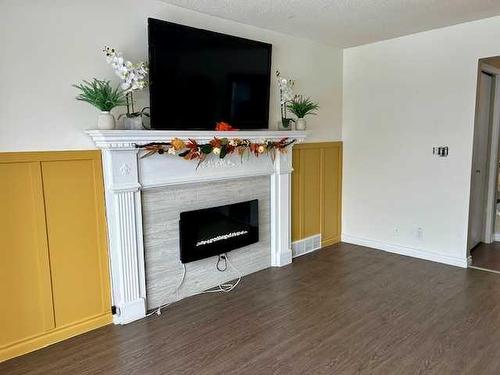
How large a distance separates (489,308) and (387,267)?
3.69 ft

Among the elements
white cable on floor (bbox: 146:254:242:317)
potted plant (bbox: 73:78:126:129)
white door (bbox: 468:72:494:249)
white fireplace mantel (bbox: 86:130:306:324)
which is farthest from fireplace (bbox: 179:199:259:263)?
white door (bbox: 468:72:494:249)

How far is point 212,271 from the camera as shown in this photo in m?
3.65

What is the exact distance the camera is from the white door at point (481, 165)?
Result: 14.1ft

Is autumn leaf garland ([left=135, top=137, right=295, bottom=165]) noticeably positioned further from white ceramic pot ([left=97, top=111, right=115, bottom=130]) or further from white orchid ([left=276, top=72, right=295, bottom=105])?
white orchid ([left=276, top=72, right=295, bottom=105])

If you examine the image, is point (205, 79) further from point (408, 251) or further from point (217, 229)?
point (408, 251)

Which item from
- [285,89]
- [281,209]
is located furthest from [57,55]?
[281,209]

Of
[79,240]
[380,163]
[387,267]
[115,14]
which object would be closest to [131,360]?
[79,240]

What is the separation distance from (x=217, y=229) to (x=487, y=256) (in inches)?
128

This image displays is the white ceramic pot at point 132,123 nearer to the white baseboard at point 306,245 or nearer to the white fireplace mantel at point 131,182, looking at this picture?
the white fireplace mantel at point 131,182

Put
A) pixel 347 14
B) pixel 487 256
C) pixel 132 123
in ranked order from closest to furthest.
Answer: pixel 132 123 < pixel 347 14 < pixel 487 256

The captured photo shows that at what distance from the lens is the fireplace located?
338 cm

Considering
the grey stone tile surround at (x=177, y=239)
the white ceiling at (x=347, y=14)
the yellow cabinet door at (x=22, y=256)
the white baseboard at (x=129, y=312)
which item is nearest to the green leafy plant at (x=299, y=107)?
the white ceiling at (x=347, y=14)

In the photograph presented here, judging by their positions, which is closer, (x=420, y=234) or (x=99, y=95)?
(x=99, y=95)

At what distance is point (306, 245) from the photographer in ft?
15.3
